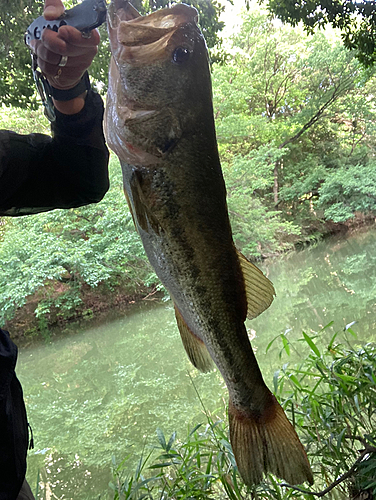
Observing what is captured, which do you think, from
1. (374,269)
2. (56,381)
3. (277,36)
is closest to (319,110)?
(277,36)

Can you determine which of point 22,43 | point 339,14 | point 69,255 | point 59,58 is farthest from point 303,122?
point 59,58

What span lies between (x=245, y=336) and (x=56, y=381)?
6.04m

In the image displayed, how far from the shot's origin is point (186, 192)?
0.79 metres

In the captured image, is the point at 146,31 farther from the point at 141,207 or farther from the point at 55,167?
the point at 55,167

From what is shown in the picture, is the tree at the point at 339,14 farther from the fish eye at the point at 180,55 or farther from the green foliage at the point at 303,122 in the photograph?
the green foliage at the point at 303,122

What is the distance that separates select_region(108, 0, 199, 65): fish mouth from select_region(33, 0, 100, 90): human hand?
71mm

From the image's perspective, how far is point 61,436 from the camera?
13.6ft

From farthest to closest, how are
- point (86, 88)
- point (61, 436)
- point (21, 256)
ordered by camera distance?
1. point (21, 256)
2. point (61, 436)
3. point (86, 88)

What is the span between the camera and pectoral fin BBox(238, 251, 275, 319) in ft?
2.92

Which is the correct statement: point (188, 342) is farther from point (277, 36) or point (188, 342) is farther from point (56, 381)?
point (277, 36)

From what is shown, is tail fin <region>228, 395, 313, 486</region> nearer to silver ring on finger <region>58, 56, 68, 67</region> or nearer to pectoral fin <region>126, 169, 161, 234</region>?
pectoral fin <region>126, 169, 161, 234</region>

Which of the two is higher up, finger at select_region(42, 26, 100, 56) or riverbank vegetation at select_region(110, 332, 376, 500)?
finger at select_region(42, 26, 100, 56)

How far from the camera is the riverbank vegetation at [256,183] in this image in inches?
376

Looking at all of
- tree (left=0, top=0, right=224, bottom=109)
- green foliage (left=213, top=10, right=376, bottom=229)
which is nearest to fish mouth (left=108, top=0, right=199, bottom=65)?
tree (left=0, top=0, right=224, bottom=109)
